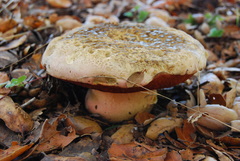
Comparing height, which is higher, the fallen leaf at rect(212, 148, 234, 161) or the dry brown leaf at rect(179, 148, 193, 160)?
the dry brown leaf at rect(179, 148, 193, 160)

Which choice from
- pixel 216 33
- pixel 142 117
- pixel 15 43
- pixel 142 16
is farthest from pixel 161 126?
pixel 142 16

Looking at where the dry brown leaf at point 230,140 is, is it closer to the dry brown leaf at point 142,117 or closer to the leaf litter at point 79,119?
the leaf litter at point 79,119

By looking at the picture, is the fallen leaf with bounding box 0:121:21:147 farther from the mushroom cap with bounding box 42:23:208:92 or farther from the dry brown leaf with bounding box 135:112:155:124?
the dry brown leaf with bounding box 135:112:155:124

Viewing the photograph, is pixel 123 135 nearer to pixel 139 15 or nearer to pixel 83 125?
pixel 83 125

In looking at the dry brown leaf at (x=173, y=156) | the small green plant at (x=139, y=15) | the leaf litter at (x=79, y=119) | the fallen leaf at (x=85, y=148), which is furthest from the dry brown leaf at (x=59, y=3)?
the dry brown leaf at (x=173, y=156)

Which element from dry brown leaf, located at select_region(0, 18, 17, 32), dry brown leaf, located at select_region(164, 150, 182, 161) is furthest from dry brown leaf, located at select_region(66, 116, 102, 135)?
dry brown leaf, located at select_region(0, 18, 17, 32)

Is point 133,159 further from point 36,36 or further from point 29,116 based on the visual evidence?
point 36,36

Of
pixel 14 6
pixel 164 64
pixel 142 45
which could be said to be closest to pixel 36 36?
pixel 14 6
